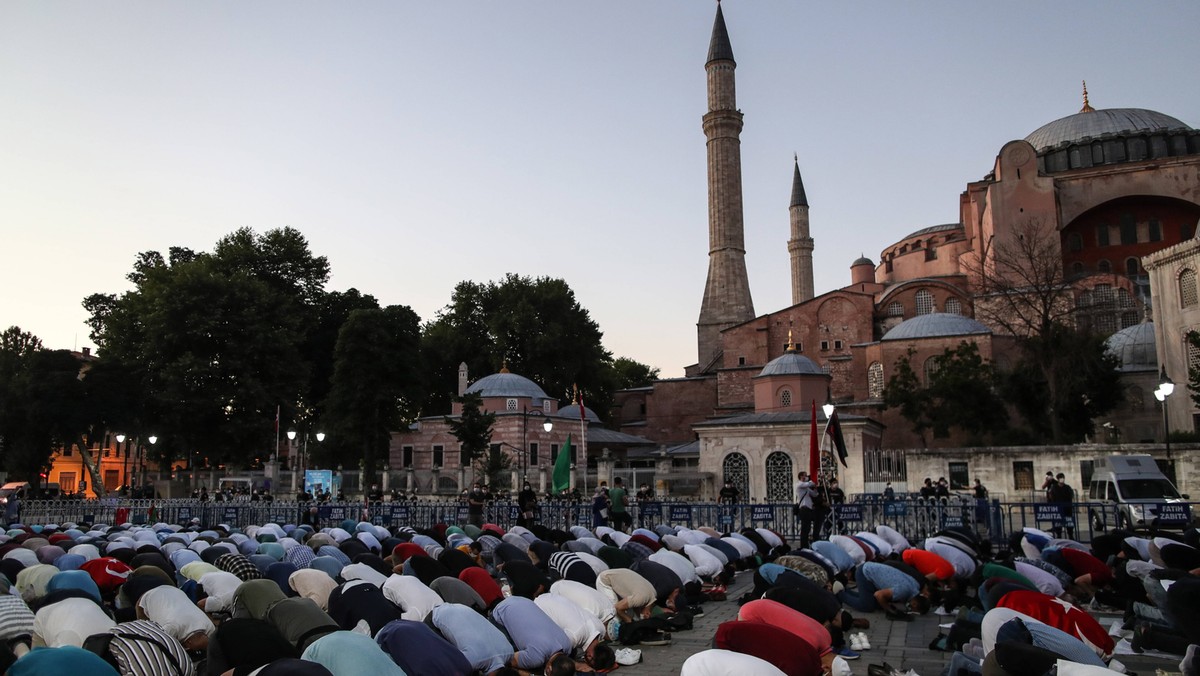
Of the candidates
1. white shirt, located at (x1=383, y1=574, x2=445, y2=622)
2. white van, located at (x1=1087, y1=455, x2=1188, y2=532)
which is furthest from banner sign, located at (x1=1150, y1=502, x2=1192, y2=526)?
white shirt, located at (x1=383, y1=574, x2=445, y2=622)

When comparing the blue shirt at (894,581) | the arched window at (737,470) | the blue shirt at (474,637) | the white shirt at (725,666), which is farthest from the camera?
the arched window at (737,470)

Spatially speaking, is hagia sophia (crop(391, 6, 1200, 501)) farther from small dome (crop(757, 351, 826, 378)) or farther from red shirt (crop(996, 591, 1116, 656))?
red shirt (crop(996, 591, 1116, 656))

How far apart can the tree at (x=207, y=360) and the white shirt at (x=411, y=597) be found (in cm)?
3023

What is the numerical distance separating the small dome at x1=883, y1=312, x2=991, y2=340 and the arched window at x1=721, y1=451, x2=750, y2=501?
1248 centimetres

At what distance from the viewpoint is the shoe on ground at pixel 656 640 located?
8281mm

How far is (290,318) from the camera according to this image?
38.7 metres

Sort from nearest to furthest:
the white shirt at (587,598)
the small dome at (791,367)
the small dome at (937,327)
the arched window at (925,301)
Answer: the white shirt at (587,598)
the small dome at (791,367)
the small dome at (937,327)
the arched window at (925,301)

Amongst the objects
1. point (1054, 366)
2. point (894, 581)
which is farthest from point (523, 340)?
point (894, 581)

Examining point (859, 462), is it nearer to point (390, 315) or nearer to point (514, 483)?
point (514, 483)

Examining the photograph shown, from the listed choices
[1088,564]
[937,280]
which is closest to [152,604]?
[1088,564]

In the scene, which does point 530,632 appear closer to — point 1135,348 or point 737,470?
point 737,470

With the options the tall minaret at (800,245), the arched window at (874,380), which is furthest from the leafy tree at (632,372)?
the arched window at (874,380)

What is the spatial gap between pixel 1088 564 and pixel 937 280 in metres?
35.9

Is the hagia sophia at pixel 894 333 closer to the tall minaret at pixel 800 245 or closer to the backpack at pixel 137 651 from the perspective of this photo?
the tall minaret at pixel 800 245
